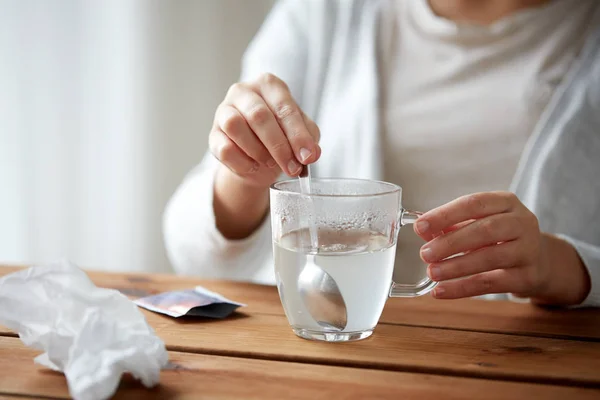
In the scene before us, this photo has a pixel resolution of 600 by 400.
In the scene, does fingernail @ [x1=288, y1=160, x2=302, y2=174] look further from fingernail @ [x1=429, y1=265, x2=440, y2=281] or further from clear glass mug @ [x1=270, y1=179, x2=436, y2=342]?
fingernail @ [x1=429, y1=265, x2=440, y2=281]

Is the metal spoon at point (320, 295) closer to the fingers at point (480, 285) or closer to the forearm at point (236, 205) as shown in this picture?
the fingers at point (480, 285)

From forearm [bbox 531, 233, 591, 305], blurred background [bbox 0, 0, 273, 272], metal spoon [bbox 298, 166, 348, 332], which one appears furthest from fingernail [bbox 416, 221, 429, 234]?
blurred background [bbox 0, 0, 273, 272]

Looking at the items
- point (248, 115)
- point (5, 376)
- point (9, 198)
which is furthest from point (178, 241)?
point (9, 198)

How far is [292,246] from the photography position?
68cm

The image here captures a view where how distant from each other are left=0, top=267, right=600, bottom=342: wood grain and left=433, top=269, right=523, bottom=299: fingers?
0.03m

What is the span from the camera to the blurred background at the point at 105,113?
6.26 feet

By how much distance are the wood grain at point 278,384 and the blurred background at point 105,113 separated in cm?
144

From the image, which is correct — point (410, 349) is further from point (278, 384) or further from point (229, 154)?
point (229, 154)

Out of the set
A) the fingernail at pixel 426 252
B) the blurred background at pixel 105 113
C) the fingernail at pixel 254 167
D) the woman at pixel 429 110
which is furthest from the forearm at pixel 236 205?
the blurred background at pixel 105 113

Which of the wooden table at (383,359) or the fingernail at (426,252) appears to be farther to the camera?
the fingernail at (426,252)

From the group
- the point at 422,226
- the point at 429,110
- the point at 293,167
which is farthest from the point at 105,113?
the point at 422,226

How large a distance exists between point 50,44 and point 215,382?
1.57 meters

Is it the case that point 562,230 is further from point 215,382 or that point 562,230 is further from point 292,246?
point 215,382

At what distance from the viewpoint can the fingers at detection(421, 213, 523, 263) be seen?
0.71 metres
